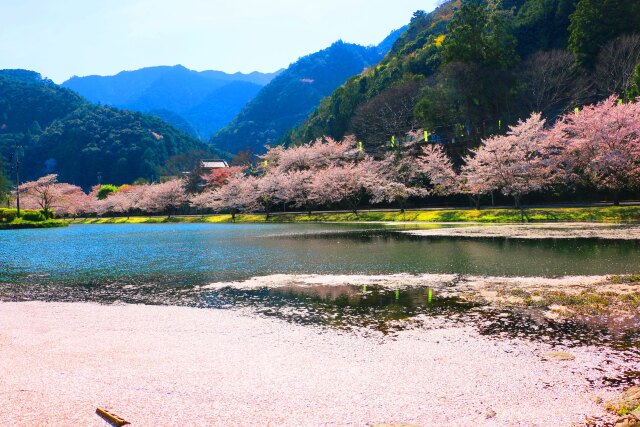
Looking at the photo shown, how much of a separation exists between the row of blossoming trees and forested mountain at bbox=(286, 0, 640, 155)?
474 cm

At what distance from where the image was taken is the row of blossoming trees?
3891cm

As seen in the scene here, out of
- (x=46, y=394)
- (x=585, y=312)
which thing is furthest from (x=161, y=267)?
(x=585, y=312)

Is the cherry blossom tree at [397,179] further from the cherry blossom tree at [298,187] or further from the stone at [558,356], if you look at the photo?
the stone at [558,356]

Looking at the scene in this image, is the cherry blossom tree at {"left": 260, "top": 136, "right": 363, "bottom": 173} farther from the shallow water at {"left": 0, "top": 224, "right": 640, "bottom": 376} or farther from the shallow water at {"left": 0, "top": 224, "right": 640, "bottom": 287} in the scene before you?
the shallow water at {"left": 0, "top": 224, "right": 640, "bottom": 287}

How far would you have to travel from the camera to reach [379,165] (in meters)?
62.7

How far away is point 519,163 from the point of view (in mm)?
44094

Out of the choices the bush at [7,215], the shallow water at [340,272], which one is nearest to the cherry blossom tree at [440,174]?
the shallow water at [340,272]

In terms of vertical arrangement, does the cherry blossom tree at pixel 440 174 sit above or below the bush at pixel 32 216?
above

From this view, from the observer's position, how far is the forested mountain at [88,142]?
15138cm

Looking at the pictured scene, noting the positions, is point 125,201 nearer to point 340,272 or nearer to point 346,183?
point 346,183

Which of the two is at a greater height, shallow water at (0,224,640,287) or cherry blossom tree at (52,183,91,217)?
cherry blossom tree at (52,183,91,217)

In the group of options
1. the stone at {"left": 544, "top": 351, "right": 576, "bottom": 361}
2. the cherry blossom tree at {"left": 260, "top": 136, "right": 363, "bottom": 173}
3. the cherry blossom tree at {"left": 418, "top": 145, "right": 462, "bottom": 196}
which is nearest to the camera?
the stone at {"left": 544, "top": 351, "right": 576, "bottom": 361}

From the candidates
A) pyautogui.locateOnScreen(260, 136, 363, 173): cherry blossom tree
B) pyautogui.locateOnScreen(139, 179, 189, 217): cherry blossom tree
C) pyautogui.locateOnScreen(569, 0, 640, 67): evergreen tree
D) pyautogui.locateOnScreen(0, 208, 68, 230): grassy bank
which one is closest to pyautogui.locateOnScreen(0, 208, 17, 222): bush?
pyautogui.locateOnScreen(0, 208, 68, 230): grassy bank

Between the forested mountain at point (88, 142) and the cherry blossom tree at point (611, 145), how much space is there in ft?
390
